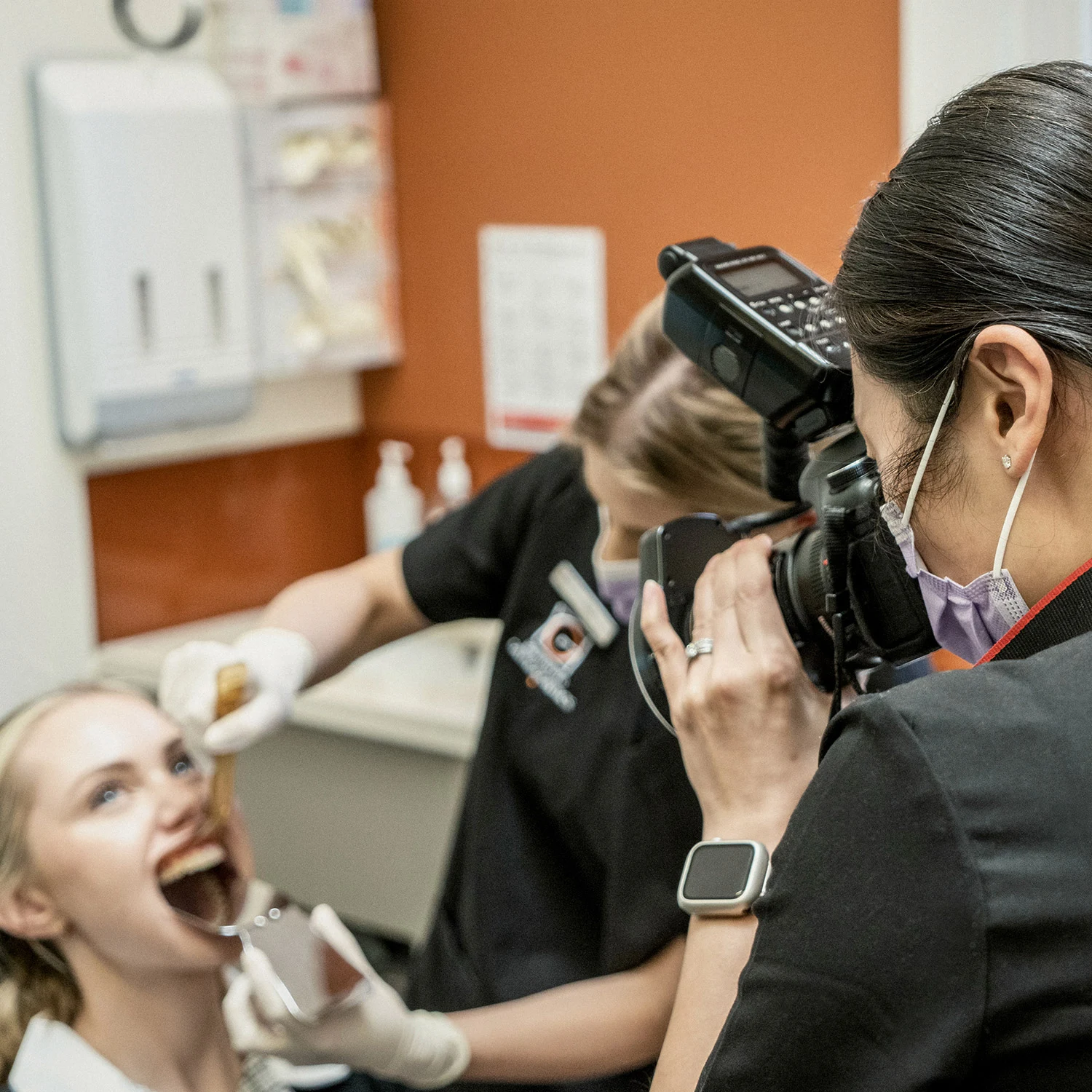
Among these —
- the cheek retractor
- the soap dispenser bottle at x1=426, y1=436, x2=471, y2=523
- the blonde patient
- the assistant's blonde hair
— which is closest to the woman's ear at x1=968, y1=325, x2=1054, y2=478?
the assistant's blonde hair

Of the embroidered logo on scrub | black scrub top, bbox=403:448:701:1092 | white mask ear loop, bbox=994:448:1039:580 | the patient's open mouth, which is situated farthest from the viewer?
the patient's open mouth

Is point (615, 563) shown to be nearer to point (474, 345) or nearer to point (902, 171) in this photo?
point (902, 171)

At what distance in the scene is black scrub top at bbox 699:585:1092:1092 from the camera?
2.46 ft

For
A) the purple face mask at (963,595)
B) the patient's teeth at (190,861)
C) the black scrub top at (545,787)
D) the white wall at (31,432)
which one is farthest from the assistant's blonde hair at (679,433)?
the white wall at (31,432)

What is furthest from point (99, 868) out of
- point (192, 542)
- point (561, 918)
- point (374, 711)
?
point (192, 542)

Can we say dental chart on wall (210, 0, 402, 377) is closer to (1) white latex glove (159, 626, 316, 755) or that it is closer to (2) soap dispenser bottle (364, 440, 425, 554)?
(2) soap dispenser bottle (364, 440, 425, 554)

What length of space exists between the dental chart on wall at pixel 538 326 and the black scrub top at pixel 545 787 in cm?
95

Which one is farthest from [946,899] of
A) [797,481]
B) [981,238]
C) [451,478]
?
[451,478]

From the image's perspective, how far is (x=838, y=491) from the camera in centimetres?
112

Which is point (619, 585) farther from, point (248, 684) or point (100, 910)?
point (100, 910)

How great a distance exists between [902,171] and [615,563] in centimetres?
84

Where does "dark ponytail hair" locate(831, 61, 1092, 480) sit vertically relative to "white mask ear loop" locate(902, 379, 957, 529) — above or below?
above

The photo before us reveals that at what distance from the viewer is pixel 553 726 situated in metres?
1.73

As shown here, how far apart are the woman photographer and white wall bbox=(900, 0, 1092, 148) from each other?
4.66ft
